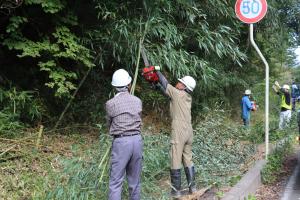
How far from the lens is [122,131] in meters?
4.84

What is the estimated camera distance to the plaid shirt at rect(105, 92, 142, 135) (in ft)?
15.9

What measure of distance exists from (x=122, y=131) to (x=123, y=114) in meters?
0.19

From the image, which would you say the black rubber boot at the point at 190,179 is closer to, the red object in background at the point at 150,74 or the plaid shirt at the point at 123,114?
the red object in background at the point at 150,74

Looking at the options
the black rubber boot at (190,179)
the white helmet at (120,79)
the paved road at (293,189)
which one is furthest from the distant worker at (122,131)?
the paved road at (293,189)

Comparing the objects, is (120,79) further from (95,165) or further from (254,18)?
(254,18)

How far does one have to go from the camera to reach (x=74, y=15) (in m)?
7.12

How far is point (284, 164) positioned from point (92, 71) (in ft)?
14.5

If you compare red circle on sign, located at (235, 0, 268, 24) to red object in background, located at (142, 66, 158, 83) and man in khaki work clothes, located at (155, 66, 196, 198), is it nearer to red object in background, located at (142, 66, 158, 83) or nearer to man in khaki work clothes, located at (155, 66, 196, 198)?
man in khaki work clothes, located at (155, 66, 196, 198)

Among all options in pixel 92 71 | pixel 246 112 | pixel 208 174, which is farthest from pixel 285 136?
pixel 92 71

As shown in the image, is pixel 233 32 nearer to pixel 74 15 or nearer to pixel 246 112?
pixel 74 15

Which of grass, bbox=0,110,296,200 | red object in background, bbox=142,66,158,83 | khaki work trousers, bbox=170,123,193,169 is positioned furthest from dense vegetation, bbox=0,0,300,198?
red object in background, bbox=142,66,158,83

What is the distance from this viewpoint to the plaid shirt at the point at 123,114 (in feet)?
15.9

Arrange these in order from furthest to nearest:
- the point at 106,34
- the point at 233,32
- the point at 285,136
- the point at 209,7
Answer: the point at 285,136 < the point at 233,32 < the point at 209,7 < the point at 106,34

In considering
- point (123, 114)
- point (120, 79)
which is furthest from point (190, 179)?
point (120, 79)
